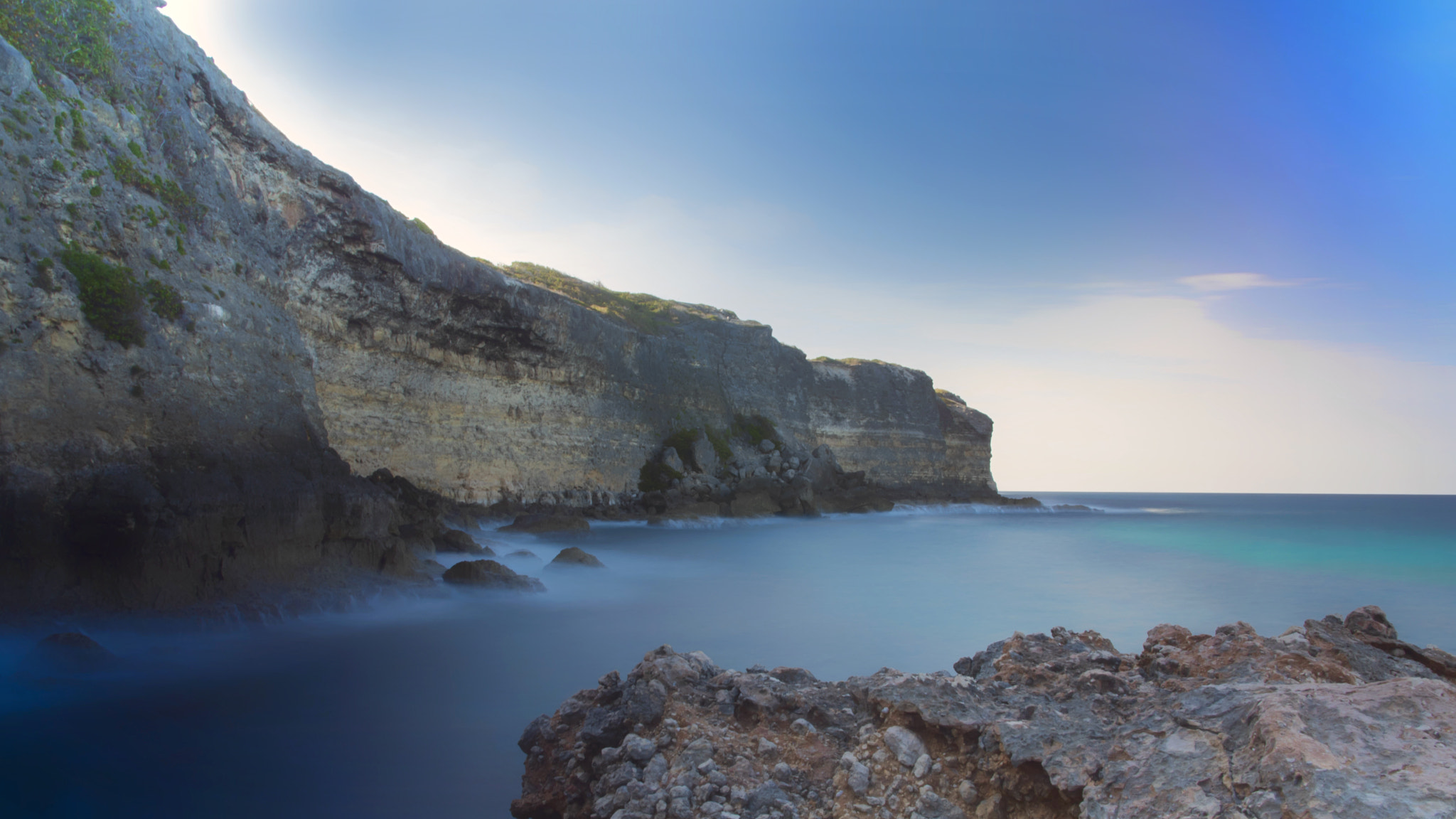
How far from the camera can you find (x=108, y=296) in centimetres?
736

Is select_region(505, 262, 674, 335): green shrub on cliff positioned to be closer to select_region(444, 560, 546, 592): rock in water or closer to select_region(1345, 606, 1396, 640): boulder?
select_region(444, 560, 546, 592): rock in water

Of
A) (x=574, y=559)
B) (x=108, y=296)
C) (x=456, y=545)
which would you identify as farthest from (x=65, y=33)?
(x=574, y=559)

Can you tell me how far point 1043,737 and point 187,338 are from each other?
996cm

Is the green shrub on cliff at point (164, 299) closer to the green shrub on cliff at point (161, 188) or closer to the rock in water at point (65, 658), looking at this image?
the green shrub on cliff at point (161, 188)

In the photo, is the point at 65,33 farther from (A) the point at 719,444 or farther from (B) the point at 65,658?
(A) the point at 719,444

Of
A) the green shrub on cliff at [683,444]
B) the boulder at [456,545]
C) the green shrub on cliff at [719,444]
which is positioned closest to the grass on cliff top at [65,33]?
the boulder at [456,545]

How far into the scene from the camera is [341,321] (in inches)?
612

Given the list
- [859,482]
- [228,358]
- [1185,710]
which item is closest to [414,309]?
[228,358]

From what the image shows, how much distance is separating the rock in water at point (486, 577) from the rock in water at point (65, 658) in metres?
4.07

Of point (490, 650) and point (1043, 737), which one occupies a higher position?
point (1043, 737)

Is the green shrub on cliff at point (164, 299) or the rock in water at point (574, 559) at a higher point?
the green shrub on cliff at point (164, 299)

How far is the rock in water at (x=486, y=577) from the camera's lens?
9695 mm

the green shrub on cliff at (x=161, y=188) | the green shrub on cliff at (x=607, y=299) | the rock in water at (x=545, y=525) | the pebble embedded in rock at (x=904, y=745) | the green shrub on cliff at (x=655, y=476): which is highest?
the green shrub on cliff at (x=607, y=299)

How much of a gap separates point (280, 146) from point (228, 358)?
5.81 m
